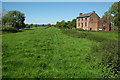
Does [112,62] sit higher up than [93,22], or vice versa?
[93,22]

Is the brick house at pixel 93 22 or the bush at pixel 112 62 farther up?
the brick house at pixel 93 22

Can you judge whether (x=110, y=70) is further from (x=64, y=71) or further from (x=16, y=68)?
(x=16, y=68)

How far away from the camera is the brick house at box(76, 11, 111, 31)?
56634 millimetres

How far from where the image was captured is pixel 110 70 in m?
4.93

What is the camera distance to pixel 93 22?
64750mm

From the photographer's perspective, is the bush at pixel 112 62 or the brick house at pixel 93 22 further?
the brick house at pixel 93 22

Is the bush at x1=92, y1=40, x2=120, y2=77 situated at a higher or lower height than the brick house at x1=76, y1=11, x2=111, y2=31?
lower

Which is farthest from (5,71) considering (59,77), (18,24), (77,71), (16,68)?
(18,24)

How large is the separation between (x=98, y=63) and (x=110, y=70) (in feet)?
2.86

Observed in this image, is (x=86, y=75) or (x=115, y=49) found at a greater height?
(x=115, y=49)

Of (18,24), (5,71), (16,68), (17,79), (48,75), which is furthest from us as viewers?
(18,24)

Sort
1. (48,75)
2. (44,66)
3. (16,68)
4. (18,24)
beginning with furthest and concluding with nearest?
(18,24), (44,66), (16,68), (48,75)

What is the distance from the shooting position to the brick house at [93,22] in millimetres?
56634

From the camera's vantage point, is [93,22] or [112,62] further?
[93,22]
